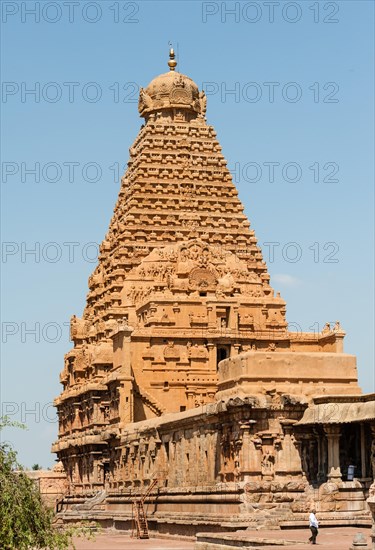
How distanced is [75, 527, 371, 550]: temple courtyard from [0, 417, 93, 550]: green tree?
6.98m

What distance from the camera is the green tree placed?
40500mm

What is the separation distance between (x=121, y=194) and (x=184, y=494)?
38.5m

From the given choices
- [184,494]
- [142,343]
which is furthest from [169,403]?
[184,494]

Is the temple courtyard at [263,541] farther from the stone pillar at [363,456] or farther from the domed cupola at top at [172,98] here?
the domed cupola at top at [172,98]

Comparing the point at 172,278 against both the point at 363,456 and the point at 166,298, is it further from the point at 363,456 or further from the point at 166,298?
the point at 363,456

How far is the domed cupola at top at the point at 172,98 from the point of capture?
104500 mm

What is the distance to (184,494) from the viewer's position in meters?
71.1

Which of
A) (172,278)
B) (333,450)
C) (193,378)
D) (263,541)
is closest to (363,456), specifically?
(333,450)

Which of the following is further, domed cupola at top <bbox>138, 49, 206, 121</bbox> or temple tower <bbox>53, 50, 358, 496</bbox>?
domed cupola at top <bbox>138, 49, 206, 121</bbox>

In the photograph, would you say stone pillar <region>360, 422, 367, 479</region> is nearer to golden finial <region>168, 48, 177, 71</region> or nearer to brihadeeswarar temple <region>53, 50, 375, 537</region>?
brihadeeswarar temple <region>53, 50, 375, 537</region>

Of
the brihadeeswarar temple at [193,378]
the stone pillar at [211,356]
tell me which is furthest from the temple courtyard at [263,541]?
the stone pillar at [211,356]

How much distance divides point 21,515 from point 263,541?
10.3 meters

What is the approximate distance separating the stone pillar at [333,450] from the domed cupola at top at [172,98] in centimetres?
4806

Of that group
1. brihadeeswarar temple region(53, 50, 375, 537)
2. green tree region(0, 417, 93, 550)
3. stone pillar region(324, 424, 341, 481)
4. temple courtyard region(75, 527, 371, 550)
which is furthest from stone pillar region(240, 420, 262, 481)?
green tree region(0, 417, 93, 550)
